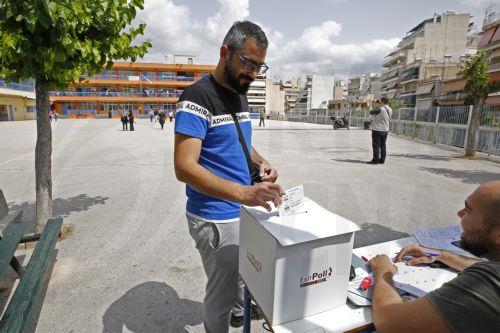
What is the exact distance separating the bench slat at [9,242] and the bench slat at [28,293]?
23 centimetres

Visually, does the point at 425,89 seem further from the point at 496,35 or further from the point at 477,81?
the point at 477,81

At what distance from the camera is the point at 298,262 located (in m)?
1.25

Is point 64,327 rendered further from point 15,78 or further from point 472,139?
point 472,139

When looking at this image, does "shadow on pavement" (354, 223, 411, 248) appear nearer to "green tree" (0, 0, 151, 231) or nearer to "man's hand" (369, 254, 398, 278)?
"man's hand" (369, 254, 398, 278)

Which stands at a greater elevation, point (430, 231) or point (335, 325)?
point (430, 231)

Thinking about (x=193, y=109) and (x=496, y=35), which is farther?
(x=496, y=35)

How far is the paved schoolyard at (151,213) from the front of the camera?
104 inches

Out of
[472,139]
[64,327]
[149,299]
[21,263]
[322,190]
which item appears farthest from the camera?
[472,139]

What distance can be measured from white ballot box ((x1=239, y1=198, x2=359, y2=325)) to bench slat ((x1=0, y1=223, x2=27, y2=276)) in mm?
2248

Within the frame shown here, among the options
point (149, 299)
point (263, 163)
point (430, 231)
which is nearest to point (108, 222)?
point (149, 299)

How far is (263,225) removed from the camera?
4.31 feet

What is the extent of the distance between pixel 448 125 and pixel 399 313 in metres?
15.0

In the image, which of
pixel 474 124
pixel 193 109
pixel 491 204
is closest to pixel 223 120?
pixel 193 109

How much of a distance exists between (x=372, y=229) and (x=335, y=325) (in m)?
3.30
